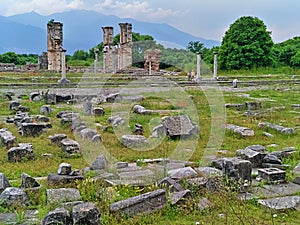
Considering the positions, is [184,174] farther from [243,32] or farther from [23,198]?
[243,32]

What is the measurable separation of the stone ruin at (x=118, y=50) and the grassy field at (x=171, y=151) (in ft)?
79.0

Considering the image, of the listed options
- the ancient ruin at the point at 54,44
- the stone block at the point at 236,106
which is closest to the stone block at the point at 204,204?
Answer: the stone block at the point at 236,106

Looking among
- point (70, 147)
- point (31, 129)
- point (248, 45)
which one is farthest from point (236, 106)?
point (248, 45)

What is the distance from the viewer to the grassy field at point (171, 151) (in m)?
6.45

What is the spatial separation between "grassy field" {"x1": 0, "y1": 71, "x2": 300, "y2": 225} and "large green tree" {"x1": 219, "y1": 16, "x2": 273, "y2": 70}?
23195 mm

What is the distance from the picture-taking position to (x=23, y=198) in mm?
6867

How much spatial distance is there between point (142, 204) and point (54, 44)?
3653 centimetres

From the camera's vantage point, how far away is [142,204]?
652 centimetres

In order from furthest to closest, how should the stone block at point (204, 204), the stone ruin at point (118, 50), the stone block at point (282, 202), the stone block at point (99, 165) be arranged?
1. the stone ruin at point (118, 50)
2. the stone block at point (99, 165)
3. the stone block at point (282, 202)
4. the stone block at point (204, 204)

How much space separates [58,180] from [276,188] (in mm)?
3613

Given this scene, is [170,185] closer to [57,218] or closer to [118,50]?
[57,218]

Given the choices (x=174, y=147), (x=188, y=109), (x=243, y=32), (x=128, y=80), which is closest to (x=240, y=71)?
(x=243, y=32)

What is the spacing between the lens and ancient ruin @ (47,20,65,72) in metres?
41.1

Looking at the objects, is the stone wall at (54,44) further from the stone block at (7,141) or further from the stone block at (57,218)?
the stone block at (57,218)
